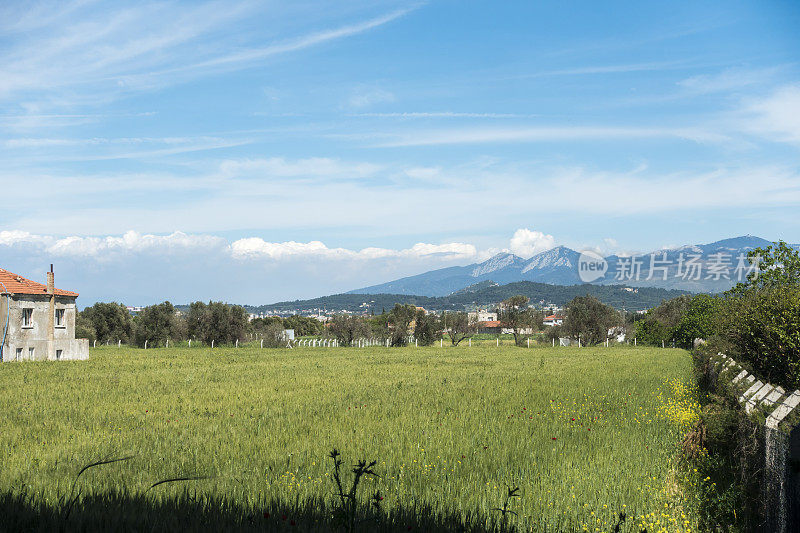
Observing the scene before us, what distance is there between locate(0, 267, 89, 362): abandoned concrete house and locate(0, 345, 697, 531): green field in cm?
1635

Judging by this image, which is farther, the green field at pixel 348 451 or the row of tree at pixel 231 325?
the row of tree at pixel 231 325

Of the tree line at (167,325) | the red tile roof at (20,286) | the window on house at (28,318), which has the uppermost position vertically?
the red tile roof at (20,286)

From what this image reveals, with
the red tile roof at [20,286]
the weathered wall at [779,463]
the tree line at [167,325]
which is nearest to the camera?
the weathered wall at [779,463]

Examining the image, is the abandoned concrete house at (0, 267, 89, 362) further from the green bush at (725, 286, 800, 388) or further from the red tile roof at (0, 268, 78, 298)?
the green bush at (725, 286, 800, 388)

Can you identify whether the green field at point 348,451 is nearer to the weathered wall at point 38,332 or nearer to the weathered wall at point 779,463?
the weathered wall at point 779,463

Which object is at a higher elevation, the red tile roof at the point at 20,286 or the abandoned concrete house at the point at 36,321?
the red tile roof at the point at 20,286

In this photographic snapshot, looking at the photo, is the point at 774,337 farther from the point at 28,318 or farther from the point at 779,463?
the point at 28,318

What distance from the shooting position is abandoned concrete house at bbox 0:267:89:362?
120ft

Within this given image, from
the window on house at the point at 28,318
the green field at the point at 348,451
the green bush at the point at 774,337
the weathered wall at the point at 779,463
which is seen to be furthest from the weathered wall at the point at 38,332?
the weathered wall at the point at 779,463

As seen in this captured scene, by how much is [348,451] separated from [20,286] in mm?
35332

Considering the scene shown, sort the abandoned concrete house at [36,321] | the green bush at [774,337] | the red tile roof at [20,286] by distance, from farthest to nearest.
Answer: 1. the red tile roof at [20,286]
2. the abandoned concrete house at [36,321]
3. the green bush at [774,337]

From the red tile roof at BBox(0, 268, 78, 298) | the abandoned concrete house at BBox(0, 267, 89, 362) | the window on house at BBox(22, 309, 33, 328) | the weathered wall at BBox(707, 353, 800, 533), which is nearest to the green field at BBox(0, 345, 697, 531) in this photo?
the weathered wall at BBox(707, 353, 800, 533)

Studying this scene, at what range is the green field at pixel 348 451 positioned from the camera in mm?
6855

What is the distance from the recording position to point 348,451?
1129cm
